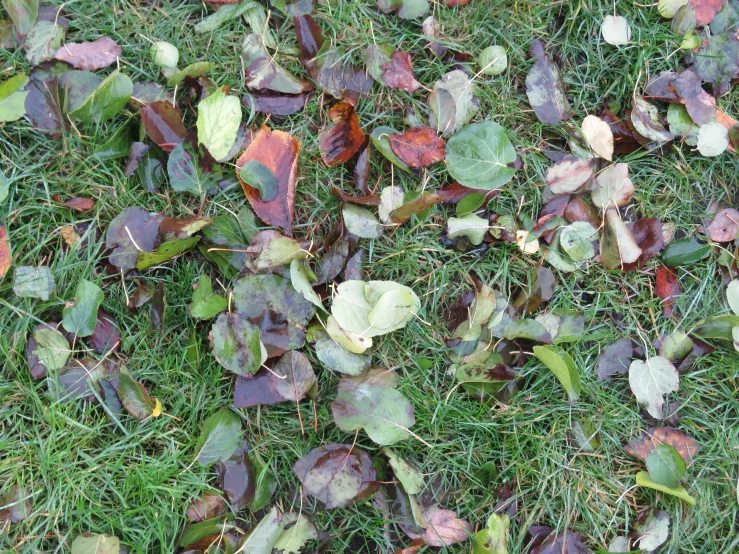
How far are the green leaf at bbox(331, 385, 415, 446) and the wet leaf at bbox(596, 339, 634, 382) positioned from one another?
2.36ft

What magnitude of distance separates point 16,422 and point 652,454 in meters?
2.09

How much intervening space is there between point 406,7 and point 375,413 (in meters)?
1.47

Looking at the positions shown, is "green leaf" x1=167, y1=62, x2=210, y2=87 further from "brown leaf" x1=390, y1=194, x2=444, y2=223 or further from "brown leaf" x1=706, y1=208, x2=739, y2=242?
"brown leaf" x1=706, y1=208, x2=739, y2=242

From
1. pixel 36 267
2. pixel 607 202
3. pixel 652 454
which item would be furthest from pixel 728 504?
pixel 36 267

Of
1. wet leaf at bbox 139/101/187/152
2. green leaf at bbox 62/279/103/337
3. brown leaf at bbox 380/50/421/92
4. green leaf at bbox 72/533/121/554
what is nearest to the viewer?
green leaf at bbox 72/533/121/554

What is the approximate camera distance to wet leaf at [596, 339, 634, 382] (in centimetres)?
204

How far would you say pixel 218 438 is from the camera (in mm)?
1846

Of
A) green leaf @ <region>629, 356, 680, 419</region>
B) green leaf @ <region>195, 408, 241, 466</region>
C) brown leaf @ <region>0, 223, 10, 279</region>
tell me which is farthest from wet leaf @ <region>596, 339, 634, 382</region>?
brown leaf @ <region>0, 223, 10, 279</region>

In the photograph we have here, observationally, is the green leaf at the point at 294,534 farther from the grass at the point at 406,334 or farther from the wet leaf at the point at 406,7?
the wet leaf at the point at 406,7

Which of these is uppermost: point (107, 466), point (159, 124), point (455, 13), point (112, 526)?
point (455, 13)

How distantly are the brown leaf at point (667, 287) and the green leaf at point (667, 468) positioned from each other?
50cm

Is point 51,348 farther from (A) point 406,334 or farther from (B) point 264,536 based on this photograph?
(A) point 406,334

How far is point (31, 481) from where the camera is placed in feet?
5.87

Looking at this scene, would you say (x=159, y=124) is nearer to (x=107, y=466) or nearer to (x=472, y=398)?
(x=107, y=466)
